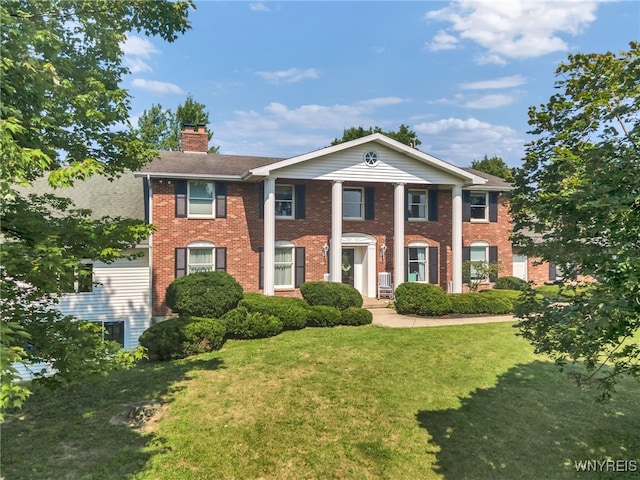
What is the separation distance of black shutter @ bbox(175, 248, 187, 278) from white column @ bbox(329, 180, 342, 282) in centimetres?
616

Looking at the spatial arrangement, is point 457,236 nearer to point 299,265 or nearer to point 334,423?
point 299,265

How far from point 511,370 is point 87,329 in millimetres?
8995

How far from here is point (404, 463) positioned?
6164mm

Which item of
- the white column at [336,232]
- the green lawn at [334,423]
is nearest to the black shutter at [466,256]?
the white column at [336,232]

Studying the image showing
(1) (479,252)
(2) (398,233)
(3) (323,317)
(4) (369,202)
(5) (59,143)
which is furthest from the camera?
(1) (479,252)

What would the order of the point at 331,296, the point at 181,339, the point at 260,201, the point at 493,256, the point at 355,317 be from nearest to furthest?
the point at 181,339
the point at 355,317
the point at 331,296
the point at 260,201
the point at 493,256

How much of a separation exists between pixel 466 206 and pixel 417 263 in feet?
12.6

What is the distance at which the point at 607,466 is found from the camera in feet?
19.6

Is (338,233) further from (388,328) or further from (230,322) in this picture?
(230,322)

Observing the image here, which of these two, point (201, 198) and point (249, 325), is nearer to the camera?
point (249, 325)

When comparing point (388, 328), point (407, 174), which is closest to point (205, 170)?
point (407, 174)

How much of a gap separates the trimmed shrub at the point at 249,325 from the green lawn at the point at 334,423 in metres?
2.00

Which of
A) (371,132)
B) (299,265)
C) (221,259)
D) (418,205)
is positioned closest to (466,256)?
(418,205)

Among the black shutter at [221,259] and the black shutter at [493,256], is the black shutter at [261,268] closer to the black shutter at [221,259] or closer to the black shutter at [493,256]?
the black shutter at [221,259]
